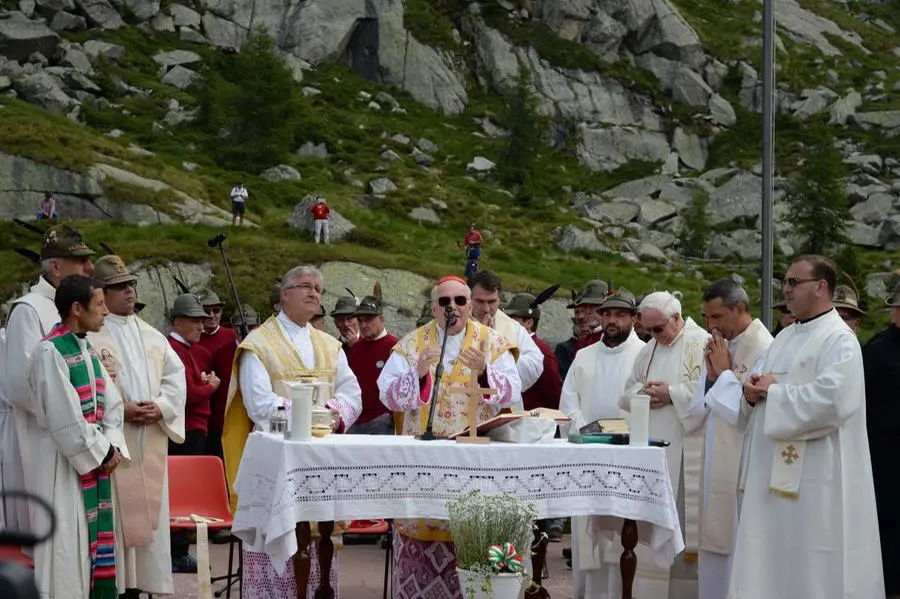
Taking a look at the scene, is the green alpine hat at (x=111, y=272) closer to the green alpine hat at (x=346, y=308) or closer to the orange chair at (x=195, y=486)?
the orange chair at (x=195, y=486)

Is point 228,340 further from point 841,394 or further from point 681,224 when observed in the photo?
point 681,224

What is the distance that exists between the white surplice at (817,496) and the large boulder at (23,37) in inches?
2232

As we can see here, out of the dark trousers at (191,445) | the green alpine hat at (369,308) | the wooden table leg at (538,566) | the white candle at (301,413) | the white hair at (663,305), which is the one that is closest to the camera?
the white candle at (301,413)

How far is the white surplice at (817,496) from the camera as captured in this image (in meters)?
7.57

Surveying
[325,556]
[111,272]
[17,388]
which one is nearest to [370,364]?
[111,272]

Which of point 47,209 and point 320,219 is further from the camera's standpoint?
point 320,219

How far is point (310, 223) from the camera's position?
3734 cm

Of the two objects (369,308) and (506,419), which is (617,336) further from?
(369,308)

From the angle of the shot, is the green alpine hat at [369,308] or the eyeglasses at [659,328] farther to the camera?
the green alpine hat at [369,308]

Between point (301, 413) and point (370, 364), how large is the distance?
17.5ft

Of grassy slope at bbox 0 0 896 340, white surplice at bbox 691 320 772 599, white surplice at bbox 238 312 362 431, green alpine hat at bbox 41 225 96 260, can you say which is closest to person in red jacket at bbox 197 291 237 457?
white surplice at bbox 238 312 362 431

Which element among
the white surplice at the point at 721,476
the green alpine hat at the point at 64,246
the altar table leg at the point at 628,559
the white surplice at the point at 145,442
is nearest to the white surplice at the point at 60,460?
the white surplice at the point at 145,442

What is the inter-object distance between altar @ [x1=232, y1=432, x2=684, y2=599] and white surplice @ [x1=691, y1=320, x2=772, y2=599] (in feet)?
4.94

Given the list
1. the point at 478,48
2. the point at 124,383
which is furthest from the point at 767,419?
the point at 478,48
